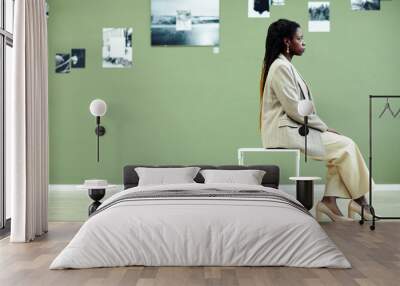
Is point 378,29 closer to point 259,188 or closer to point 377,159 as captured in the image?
point 377,159

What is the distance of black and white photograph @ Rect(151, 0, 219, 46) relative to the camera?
25.9ft

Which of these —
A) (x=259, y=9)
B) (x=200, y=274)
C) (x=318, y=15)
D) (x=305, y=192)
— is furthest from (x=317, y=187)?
(x=200, y=274)

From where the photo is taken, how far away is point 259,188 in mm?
4727

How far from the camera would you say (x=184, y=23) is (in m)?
7.89

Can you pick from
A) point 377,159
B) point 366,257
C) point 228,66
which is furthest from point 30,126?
point 377,159

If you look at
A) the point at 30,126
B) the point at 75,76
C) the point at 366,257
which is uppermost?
the point at 75,76

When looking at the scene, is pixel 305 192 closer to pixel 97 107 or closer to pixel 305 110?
pixel 305 110

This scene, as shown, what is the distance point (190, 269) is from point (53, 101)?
487 cm

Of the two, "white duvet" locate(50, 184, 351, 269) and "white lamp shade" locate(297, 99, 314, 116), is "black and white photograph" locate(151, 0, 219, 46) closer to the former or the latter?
"white lamp shade" locate(297, 99, 314, 116)

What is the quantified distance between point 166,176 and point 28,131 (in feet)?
4.89

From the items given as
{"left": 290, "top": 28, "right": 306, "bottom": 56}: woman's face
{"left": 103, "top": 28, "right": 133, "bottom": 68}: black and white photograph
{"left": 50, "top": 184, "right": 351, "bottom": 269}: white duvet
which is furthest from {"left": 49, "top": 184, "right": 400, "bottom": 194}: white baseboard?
{"left": 50, "top": 184, "right": 351, "bottom": 269}: white duvet

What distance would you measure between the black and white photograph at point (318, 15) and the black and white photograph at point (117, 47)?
8.20 feet

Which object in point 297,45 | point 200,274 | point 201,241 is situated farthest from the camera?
point 297,45

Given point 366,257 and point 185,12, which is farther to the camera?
point 185,12
